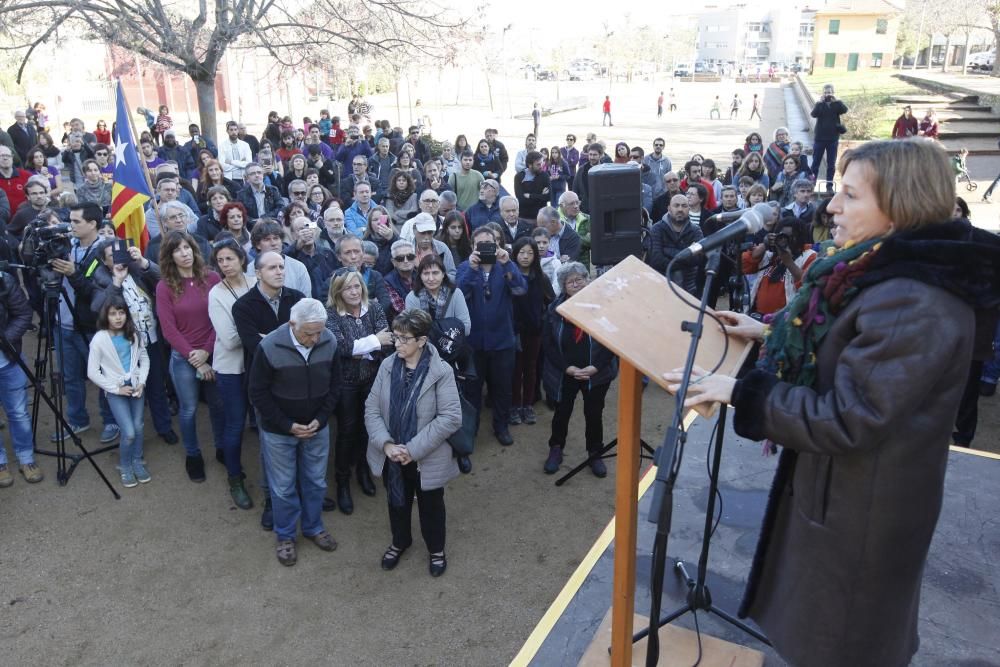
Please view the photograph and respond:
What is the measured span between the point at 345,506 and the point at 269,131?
1230 centimetres

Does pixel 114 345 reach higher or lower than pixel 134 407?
higher

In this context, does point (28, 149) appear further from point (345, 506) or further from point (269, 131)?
point (345, 506)

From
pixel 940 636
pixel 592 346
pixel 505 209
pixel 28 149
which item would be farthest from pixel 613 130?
pixel 940 636

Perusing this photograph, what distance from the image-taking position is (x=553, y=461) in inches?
229

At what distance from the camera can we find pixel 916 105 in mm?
24969

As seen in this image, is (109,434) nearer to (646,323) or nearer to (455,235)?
(455,235)

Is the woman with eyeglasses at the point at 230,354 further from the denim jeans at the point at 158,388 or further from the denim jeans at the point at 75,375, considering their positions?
the denim jeans at the point at 75,375

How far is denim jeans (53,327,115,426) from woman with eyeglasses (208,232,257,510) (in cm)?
152

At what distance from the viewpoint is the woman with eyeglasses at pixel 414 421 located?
172 inches

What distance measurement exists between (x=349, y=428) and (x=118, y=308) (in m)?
1.84

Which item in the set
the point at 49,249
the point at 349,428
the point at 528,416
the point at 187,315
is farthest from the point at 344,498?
the point at 49,249

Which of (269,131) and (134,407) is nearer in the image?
(134,407)

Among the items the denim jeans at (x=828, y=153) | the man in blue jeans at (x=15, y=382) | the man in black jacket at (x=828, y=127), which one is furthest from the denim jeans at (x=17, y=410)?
the denim jeans at (x=828, y=153)

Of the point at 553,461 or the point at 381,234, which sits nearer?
the point at 553,461
